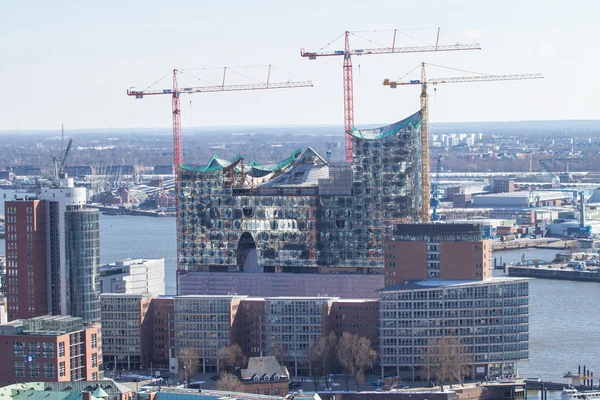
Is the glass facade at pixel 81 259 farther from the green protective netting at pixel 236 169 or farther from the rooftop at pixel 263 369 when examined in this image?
the green protective netting at pixel 236 169

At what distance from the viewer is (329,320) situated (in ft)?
136

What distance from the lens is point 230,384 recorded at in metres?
36.2

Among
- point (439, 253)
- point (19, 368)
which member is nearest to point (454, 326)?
point (439, 253)

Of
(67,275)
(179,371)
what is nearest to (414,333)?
(179,371)

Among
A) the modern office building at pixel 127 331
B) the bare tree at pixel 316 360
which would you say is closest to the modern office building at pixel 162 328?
the modern office building at pixel 127 331

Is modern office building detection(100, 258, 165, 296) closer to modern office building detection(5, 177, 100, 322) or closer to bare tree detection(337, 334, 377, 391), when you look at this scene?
modern office building detection(5, 177, 100, 322)

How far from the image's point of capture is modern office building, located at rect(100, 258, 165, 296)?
47.5 meters

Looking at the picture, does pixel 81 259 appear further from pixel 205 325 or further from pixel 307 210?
pixel 307 210

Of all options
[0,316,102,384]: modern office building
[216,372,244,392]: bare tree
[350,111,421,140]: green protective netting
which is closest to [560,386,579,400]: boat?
[216,372,244,392]: bare tree

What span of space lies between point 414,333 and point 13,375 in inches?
378

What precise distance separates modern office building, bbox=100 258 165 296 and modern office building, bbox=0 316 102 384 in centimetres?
1040

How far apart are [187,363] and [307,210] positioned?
10.4 meters

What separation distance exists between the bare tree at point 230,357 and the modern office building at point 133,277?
7.45 metres

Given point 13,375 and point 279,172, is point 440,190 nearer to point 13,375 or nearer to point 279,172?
point 279,172
